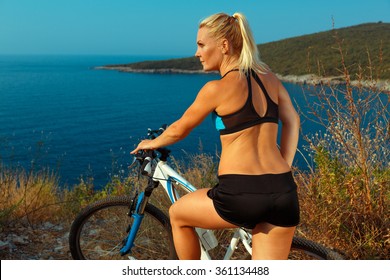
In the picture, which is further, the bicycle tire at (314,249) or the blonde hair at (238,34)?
the bicycle tire at (314,249)

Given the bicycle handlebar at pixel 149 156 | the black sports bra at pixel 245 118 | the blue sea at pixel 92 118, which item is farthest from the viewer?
the blue sea at pixel 92 118

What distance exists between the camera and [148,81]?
114188mm

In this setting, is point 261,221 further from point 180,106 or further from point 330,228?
point 180,106

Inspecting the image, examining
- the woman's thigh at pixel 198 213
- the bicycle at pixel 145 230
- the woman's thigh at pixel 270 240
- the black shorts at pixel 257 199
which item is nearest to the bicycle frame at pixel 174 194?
the bicycle at pixel 145 230

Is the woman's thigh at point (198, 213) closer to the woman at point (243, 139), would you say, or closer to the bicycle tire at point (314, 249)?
the woman at point (243, 139)

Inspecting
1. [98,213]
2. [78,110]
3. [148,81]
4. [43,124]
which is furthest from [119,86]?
[98,213]

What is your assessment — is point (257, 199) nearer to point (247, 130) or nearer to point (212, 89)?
point (247, 130)

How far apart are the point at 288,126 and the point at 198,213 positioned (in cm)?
74

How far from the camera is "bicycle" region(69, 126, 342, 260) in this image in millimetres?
2822

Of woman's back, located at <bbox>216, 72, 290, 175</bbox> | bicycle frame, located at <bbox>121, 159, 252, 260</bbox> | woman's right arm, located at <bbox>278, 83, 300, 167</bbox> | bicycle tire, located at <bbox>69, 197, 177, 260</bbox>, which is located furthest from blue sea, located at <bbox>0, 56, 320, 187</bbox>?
woman's back, located at <bbox>216, 72, 290, 175</bbox>

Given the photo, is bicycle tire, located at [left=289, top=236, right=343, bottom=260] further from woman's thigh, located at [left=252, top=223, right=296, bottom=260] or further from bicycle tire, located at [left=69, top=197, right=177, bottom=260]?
bicycle tire, located at [left=69, top=197, right=177, bottom=260]

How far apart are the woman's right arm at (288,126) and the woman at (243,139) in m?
0.09

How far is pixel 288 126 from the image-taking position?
258cm

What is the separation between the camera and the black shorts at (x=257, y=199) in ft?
7.11
